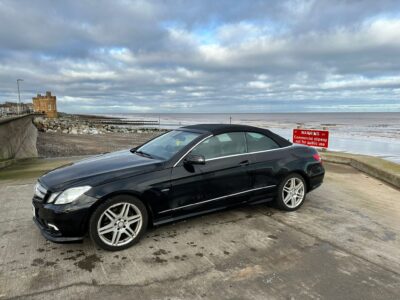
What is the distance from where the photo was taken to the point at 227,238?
4191 mm

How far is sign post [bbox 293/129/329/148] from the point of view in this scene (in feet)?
35.5

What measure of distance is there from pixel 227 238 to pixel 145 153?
1.70 metres

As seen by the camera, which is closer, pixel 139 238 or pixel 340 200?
pixel 139 238

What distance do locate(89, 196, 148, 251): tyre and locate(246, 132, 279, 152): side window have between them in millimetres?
1919

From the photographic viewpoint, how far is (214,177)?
443 cm

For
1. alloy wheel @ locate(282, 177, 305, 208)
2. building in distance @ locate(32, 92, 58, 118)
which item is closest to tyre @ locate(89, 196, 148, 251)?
alloy wheel @ locate(282, 177, 305, 208)

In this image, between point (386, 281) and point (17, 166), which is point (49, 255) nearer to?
point (386, 281)

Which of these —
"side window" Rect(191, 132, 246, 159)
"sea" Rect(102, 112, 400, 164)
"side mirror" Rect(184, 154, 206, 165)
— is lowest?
"sea" Rect(102, 112, 400, 164)

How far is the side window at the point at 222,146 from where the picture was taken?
14.9 ft

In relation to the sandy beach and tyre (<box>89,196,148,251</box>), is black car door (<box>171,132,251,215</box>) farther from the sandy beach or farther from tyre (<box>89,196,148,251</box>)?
the sandy beach

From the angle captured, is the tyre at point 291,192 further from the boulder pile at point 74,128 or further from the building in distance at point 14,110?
the boulder pile at point 74,128

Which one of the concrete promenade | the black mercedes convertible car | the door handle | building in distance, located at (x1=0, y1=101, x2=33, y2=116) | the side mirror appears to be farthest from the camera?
building in distance, located at (x1=0, y1=101, x2=33, y2=116)

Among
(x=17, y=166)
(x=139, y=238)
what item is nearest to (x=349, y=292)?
(x=139, y=238)

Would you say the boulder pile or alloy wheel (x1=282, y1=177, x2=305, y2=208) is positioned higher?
alloy wheel (x1=282, y1=177, x2=305, y2=208)
